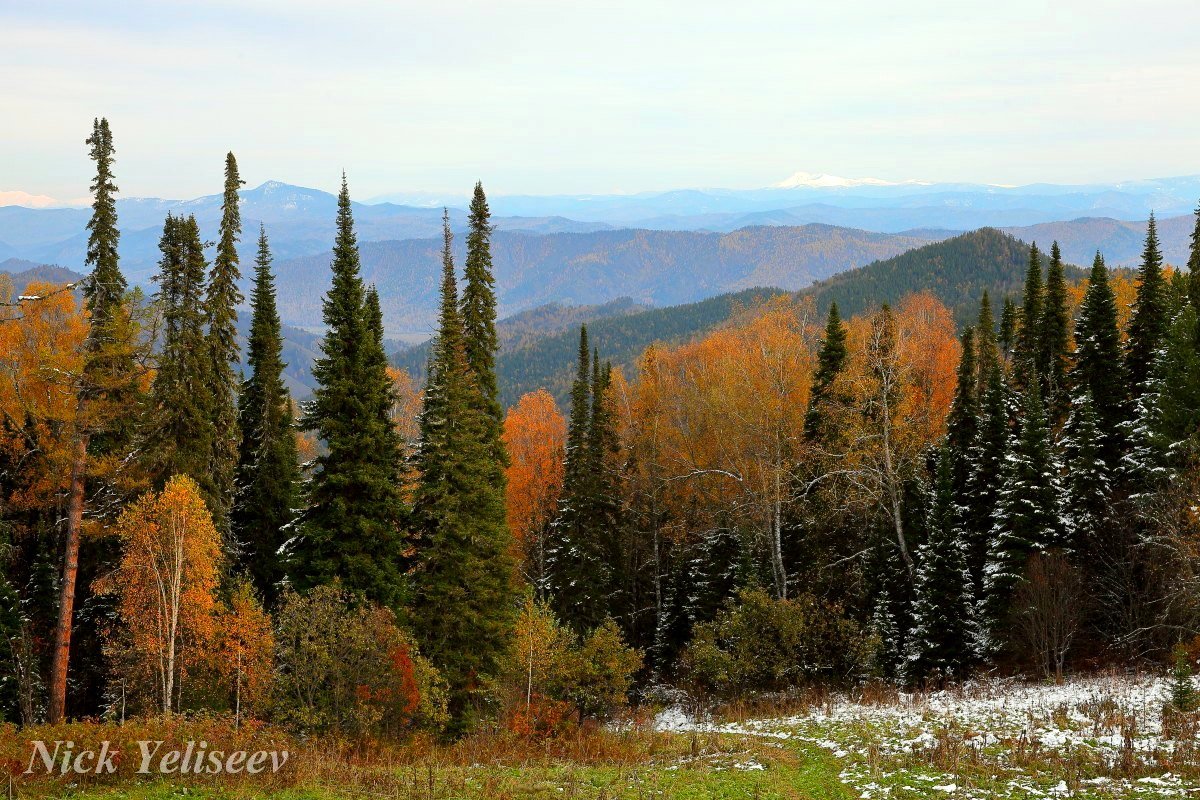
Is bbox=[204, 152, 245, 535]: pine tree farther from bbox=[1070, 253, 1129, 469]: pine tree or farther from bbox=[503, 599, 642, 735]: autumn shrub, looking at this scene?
bbox=[1070, 253, 1129, 469]: pine tree

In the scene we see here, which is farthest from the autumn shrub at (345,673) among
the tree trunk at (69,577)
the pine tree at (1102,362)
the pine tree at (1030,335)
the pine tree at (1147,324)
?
the pine tree at (1030,335)

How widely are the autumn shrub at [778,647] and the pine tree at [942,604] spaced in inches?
102

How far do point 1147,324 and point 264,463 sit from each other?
4590 centimetres

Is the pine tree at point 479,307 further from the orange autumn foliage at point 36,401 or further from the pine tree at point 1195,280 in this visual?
the pine tree at point 1195,280

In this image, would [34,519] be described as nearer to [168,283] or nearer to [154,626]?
[168,283]

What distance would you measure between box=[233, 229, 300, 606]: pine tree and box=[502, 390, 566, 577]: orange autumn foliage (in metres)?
18.1

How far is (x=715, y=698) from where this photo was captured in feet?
127

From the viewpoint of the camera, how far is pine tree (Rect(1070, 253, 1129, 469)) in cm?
4156

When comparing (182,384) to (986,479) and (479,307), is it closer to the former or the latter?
(479,307)

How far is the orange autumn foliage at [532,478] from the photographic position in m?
61.7

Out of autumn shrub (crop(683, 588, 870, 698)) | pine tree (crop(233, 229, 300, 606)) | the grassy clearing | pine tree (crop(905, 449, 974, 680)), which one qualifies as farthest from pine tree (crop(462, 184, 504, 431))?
pine tree (crop(905, 449, 974, 680))

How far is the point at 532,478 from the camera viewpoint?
63719 mm

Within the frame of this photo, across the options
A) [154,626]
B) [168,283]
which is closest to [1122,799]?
[154,626]

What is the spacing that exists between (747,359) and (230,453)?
2649 cm
